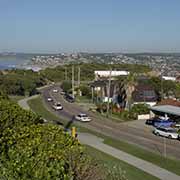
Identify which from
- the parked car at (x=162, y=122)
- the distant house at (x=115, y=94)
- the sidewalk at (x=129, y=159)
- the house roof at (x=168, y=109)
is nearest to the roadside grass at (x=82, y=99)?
the distant house at (x=115, y=94)

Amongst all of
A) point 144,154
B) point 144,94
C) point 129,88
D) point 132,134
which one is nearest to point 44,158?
point 144,154

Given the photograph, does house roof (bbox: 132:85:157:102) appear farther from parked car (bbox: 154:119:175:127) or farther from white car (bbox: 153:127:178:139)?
white car (bbox: 153:127:178:139)

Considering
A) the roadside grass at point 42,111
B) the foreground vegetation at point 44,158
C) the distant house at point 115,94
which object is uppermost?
the foreground vegetation at point 44,158

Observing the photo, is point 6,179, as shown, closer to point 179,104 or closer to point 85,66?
point 179,104

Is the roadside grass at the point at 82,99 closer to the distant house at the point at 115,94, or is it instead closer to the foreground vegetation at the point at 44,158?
the distant house at the point at 115,94

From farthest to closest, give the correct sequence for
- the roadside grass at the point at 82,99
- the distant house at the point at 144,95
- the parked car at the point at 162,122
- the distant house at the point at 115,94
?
the roadside grass at the point at 82,99 < the distant house at the point at 115,94 < the distant house at the point at 144,95 < the parked car at the point at 162,122

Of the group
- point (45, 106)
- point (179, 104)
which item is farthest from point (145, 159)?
point (45, 106)

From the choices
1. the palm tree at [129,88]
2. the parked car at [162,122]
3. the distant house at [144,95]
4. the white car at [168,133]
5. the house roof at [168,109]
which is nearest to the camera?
the white car at [168,133]
